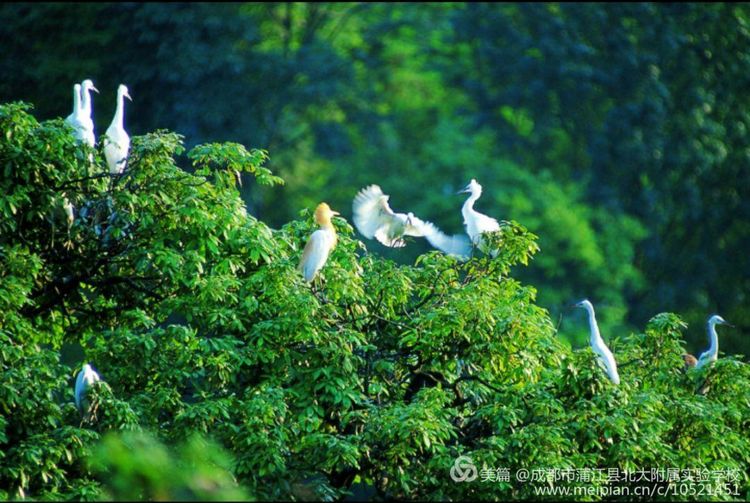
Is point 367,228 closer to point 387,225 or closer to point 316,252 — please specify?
point 387,225

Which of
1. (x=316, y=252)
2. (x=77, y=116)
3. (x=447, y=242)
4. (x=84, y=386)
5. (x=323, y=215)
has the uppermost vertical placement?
(x=77, y=116)

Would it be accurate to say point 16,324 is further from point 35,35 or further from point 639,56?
point 639,56

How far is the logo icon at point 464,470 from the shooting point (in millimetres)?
7887

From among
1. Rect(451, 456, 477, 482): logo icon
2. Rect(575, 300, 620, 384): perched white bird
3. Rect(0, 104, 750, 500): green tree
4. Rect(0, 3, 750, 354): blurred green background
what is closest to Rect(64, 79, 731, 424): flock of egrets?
Rect(575, 300, 620, 384): perched white bird

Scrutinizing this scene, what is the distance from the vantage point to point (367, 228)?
11.0 m

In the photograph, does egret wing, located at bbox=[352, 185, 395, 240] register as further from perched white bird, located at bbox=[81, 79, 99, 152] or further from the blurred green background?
the blurred green background

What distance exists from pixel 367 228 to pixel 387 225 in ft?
0.61

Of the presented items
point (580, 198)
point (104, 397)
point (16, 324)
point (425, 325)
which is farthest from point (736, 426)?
point (580, 198)

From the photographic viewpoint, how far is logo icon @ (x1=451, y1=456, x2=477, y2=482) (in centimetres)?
789

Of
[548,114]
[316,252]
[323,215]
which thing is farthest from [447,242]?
[548,114]

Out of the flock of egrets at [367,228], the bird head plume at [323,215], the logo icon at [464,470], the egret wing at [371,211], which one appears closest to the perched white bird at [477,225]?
the flock of egrets at [367,228]

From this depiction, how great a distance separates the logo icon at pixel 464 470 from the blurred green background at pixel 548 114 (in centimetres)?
1341

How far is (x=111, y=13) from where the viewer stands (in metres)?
22.9

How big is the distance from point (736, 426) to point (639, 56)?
1486 cm
